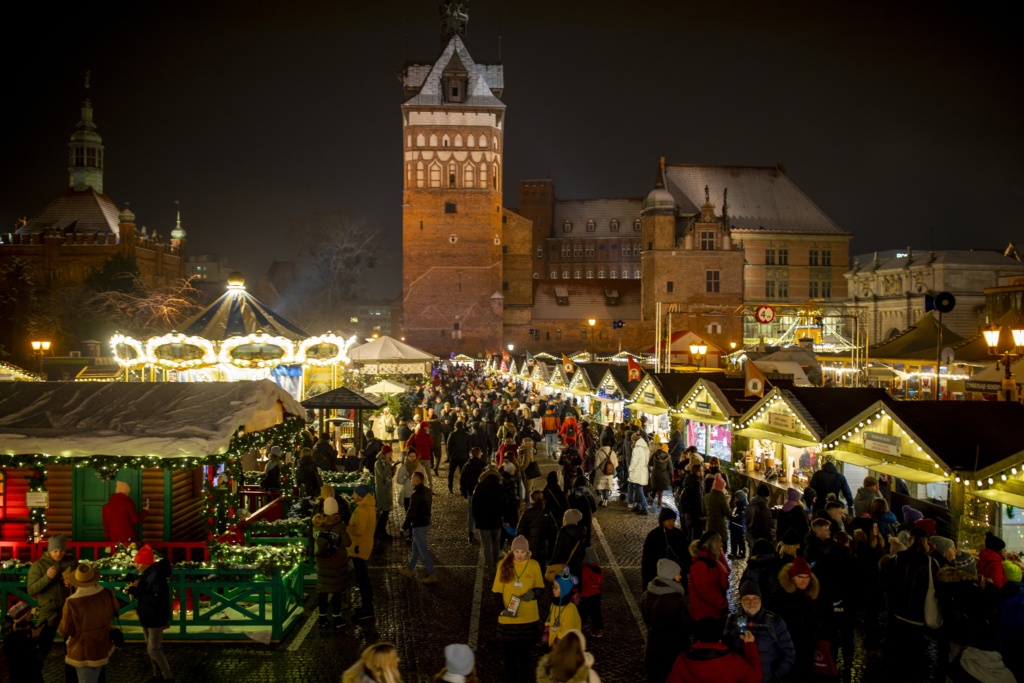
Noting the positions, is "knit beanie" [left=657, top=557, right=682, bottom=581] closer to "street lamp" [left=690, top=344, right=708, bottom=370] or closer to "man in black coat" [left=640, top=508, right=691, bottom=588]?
"man in black coat" [left=640, top=508, right=691, bottom=588]

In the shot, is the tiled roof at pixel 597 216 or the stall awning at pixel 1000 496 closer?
the stall awning at pixel 1000 496

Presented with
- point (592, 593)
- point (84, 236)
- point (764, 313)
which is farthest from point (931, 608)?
point (84, 236)

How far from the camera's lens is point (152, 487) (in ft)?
27.1

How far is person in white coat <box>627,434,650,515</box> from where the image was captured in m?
12.9

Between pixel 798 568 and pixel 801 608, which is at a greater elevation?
pixel 798 568

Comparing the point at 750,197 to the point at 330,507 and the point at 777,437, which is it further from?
the point at 330,507

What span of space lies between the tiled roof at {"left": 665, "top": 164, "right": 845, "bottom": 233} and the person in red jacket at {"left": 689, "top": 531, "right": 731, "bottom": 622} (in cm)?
5170

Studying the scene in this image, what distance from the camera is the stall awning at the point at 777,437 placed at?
12039 mm

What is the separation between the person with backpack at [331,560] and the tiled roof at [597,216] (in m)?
62.8

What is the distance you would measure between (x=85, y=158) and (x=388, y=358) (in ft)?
155

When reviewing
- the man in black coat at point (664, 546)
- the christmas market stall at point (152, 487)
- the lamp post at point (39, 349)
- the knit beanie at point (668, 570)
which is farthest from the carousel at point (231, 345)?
the lamp post at point (39, 349)

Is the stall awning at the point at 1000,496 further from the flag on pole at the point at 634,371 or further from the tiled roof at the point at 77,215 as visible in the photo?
the tiled roof at the point at 77,215

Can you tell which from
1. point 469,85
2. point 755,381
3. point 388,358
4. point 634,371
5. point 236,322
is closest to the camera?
point 755,381

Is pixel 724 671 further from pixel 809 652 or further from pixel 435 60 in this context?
pixel 435 60
